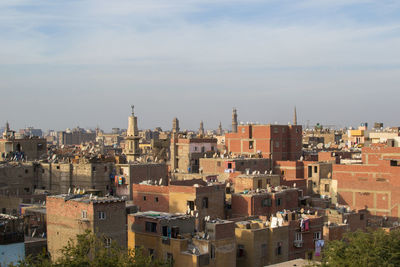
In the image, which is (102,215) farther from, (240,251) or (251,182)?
(251,182)

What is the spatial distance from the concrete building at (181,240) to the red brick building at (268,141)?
29.8m

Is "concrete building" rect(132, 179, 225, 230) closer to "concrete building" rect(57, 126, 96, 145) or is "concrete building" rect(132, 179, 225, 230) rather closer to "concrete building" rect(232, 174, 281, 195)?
"concrete building" rect(232, 174, 281, 195)

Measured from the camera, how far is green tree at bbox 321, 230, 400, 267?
939 inches

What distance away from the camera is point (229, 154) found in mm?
56969

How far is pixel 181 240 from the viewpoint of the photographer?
26.5 metres

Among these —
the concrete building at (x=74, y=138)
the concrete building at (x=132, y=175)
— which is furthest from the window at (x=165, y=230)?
the concrete building at (x=74, y=138)

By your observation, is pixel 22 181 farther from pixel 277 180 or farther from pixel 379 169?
pixel 379 169

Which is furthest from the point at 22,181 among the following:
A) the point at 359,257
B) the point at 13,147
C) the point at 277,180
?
the point at 359,257

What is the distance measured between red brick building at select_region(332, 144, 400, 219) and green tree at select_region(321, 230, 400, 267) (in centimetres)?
1652

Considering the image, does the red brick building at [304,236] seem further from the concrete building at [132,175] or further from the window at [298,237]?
the concrete building at [132,175]

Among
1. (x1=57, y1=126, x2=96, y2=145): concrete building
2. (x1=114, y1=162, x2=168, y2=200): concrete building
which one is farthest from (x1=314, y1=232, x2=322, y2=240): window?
(x1=57, y1=126, x2=96, y2=145): concrete building

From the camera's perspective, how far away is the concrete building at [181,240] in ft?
86.6

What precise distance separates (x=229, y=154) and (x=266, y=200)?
21.3 meters

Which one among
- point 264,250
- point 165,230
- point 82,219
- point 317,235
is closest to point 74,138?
point 317,235
